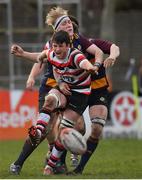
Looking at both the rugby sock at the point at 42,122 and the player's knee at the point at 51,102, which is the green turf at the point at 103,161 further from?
the player's knee at the point at 51,102

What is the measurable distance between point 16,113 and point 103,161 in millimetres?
6213

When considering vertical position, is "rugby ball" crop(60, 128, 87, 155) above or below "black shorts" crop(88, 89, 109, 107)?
below

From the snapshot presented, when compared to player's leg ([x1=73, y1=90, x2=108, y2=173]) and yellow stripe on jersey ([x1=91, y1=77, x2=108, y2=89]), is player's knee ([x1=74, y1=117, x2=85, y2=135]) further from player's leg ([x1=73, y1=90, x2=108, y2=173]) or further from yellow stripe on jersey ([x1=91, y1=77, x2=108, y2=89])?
A: yellow stripe on jersey ([x1=91, y1=77, x2=108, y2=89])

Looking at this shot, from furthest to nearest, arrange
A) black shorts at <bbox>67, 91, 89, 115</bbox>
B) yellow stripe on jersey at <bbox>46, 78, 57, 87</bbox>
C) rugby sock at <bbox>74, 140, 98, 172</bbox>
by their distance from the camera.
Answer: yellow stripe on jersey at <bbox>46, 78, 57, 87</bbox>
rugby sock at <bbox>74, 140, 98, 172</bbox>
black shorts at <bbox>67, 91, 89, 115</bbox>

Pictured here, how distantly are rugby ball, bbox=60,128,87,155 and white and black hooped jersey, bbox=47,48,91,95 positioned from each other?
3.12 ft

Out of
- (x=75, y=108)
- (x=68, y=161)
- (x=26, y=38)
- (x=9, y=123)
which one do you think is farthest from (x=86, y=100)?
(x=26, y=38)

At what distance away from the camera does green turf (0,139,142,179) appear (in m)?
11.2

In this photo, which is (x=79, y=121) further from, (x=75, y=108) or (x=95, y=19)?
(x=95, y=19)

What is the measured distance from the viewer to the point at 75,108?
11031 millimetres

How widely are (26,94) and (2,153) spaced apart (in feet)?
14.2

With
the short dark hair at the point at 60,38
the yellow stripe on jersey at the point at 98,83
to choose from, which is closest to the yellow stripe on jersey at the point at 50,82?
the yellow stripe on jersey at the point at 98,83

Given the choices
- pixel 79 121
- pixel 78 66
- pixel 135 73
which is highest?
pixel 78 66

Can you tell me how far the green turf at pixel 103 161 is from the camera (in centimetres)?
1116

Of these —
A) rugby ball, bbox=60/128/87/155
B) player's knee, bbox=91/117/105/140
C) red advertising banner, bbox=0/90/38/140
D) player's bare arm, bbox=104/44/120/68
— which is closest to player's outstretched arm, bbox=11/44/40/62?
player's bare arm, bbox=104/44/120/68
